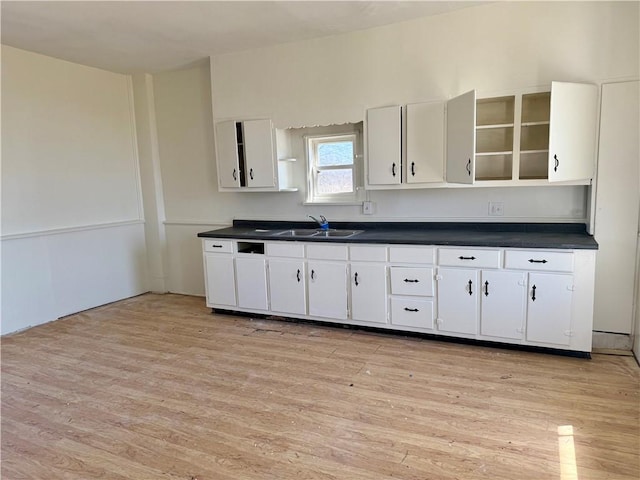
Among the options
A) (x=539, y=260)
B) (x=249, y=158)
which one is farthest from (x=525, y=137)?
(x=249, y=158)

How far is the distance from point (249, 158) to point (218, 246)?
0.95m

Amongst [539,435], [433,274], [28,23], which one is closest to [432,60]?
[433,274]

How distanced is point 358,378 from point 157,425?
1283mm

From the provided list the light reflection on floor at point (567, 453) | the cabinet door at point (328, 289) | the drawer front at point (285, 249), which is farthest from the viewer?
the drawer front at point (285, 249)

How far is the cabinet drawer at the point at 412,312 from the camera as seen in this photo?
3398mm

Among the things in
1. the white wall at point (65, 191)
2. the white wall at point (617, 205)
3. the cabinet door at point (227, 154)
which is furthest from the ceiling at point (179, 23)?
the white wall at point (617, 205)

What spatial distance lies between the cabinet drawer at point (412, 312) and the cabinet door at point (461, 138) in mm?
1032

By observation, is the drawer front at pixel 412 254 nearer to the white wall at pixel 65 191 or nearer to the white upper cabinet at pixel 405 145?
the white upper cabinet at pixel 405 145

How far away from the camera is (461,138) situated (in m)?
3.22

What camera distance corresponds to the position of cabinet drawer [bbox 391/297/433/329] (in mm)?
3398

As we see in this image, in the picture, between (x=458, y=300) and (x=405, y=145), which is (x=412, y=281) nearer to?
(x=458, y=300)

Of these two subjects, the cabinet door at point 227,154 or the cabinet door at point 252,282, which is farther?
the cabinet door at point 227,154

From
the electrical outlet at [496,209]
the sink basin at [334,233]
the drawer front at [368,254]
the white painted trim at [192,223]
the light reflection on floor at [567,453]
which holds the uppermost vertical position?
the electrical outlet at [496,209]

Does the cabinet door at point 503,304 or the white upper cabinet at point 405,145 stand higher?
the white upper cabinet at point 405,145
